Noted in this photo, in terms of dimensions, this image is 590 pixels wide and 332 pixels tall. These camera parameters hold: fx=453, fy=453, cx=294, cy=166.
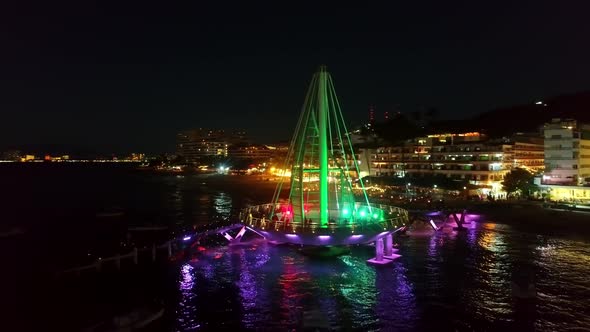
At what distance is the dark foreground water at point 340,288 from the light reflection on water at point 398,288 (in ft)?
0.30

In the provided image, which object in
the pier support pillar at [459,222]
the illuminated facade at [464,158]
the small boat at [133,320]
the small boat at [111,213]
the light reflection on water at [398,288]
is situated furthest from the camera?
→ the illuminated facade at [464,158]

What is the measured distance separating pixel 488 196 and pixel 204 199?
6588 cm

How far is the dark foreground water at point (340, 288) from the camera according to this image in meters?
30.3

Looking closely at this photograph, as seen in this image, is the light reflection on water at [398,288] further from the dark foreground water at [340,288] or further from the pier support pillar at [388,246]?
the pier support pillar at [388,246]

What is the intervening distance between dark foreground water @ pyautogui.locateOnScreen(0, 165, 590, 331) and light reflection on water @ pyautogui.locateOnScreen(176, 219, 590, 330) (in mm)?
91

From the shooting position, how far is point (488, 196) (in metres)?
86.6

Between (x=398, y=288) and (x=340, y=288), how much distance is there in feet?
15.3

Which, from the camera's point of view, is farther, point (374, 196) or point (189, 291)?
point (374, 196)

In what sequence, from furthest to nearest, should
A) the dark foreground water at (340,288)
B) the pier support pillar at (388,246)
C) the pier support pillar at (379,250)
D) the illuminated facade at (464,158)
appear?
1. the illuminated facade at (464,158)
2. the pier support pillar at (388,246)
3. the pier support pillar at (379,250)
4. the dark foreground water at (340,288)

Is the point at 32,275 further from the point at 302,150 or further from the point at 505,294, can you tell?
the point at 505,294

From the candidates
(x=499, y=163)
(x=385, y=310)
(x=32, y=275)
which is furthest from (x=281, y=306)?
(x=499, y=163)

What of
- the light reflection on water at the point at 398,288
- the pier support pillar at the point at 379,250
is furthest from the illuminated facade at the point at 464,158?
the pier support pillar at the point at 379,250

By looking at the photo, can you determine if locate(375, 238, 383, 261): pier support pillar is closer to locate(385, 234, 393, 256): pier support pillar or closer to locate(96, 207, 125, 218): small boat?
locate(385, 234, 393, 256): pier support pillar

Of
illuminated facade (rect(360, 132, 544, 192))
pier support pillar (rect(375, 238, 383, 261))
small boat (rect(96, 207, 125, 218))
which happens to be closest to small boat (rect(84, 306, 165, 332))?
pier support pillar (rect(375, 238, 383, 261))
